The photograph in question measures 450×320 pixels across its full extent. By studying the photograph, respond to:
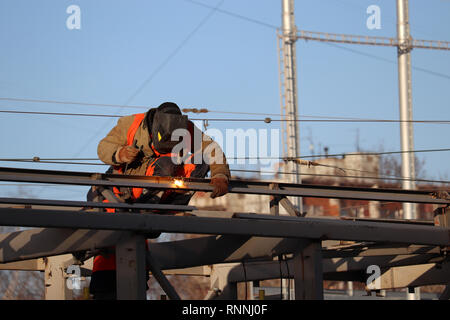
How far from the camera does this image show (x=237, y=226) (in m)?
10.2

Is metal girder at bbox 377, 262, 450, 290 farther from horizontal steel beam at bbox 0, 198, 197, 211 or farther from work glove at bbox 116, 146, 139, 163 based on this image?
horizontal steel beam at bbox 0, 198, 197, 211

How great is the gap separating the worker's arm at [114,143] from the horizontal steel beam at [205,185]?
1.36 ft

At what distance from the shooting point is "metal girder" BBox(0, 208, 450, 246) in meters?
9.12

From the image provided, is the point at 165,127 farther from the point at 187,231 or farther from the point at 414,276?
the point at 414,276

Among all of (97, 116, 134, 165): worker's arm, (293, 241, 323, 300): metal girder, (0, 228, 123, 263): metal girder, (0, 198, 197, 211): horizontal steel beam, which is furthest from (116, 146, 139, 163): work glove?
(293, 241, 323, 300): metal girder

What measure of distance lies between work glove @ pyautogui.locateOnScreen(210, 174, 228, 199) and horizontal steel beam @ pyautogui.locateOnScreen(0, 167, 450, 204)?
0.08 meters

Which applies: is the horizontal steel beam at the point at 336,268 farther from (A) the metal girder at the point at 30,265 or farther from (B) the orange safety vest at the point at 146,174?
(B) the orange safety vest at the point at 146,174

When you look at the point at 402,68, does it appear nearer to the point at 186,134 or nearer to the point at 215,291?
the point at 215,291

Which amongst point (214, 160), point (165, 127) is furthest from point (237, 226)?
point (165, 127)

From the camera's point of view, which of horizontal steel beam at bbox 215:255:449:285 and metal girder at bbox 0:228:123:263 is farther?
horizontal steel beam at bbox 215:255:449:285

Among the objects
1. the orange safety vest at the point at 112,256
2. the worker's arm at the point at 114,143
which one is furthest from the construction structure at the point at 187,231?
the worker's arm at the point at 114,143

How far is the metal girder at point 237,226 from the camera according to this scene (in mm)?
9125
